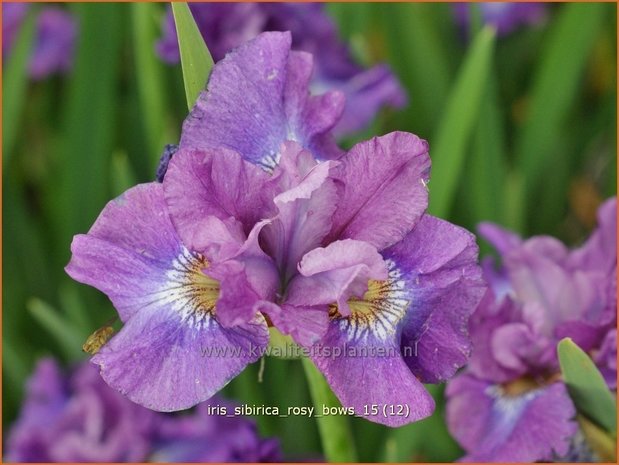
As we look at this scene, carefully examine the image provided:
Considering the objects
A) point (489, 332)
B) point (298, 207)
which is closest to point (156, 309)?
point (298, 207)

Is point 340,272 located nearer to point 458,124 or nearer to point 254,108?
point 254,108

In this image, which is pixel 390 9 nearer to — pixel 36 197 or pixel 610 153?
pixel 610 153

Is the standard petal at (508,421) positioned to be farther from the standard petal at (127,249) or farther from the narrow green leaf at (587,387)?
the standard petal at (127,249)

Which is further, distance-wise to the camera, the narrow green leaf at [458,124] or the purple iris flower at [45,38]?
the purple iris flower at [45,38]

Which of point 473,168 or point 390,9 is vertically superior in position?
point 390,9

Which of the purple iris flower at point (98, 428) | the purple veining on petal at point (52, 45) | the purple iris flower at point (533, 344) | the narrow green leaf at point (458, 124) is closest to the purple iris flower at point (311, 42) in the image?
the narrow green leaf at point (458, 124)

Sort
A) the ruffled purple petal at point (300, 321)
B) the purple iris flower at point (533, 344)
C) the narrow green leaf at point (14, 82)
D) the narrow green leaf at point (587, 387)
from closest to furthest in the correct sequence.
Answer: the ruffled purple petal at point (300, 321), the narrow green leaf at point (587, 387), the purple iris flower at point (533, 344), the narrow green leaf at point (14, 82)

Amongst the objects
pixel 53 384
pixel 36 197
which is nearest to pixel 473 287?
pixel 53 384
